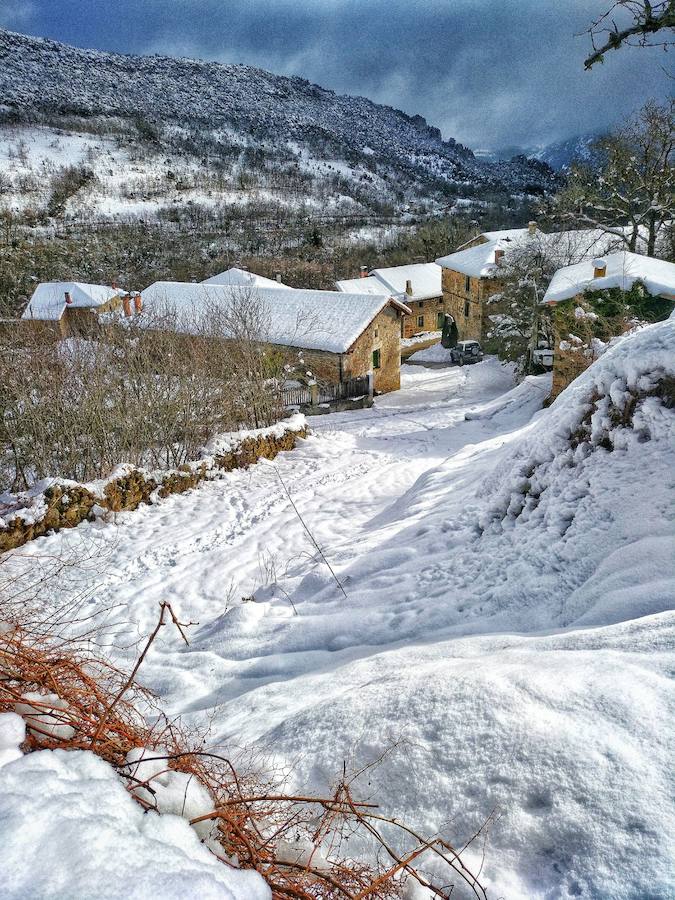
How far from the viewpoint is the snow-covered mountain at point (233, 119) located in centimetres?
9525

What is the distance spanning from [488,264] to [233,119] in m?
113

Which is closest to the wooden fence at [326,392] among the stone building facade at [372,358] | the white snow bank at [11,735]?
the stone building facade at [372,358]

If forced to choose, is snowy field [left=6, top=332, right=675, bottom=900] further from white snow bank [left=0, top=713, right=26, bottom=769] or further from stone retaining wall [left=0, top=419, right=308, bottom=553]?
white snow bank [left=0, top=713, right=26, bottom=769]

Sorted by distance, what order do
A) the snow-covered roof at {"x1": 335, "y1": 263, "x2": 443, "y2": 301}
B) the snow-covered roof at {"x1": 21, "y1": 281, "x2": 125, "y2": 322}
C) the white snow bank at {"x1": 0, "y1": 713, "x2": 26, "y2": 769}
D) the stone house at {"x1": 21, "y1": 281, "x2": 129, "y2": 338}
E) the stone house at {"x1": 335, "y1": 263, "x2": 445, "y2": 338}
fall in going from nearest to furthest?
the white snow bank at {"x1": 0, "y1": 713, "x2": 26, "y2": 769}, the stone house at {"x1": 21, "y1": 281, "x2": 129, "y2": 338}, the snow-covered roof at {"x1": 21, "y1": 281, "x2": 125, "y2": 322}, the snow-covered roof at {"x1": 335, "y1": 263, "x2": 443, "y2": 301}, the stone house at {"x1": 335, "y1": 263, "x2": 445, "y2": 338}

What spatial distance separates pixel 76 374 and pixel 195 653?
337 inches

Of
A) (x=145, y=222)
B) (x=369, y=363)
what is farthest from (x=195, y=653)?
(x=145, y=222)

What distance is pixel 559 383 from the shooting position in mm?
15727

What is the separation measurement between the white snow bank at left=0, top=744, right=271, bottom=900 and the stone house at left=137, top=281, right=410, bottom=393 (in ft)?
73.7

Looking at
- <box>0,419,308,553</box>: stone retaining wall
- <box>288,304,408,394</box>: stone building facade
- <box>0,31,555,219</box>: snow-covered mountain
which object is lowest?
<box>0,419,308,553</box>: stone retaining wall

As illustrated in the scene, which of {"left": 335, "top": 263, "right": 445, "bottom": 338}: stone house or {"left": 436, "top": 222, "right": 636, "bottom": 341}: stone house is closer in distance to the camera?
{"left": 436, "top": 222, "right": 636, "bottom": 341}: stone house

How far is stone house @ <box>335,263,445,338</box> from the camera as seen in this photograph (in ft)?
140

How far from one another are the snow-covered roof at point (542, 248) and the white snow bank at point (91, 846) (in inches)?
1076

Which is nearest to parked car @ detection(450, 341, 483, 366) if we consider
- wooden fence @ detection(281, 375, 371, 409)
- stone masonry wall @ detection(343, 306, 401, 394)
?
stone masonry wall @ detection(343, 306, 401, 394)

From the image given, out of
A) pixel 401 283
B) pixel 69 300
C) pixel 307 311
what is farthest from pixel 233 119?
pixel 307 311
